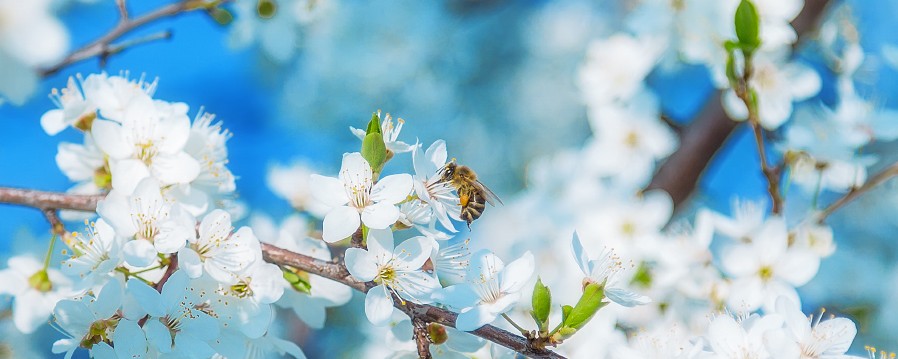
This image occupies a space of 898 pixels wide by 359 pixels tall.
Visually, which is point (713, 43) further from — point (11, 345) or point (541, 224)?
point (11, 345)

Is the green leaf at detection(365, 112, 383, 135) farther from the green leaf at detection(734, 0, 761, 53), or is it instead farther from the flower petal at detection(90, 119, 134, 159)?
the green leaf at detection(734, 0, 761, 53)

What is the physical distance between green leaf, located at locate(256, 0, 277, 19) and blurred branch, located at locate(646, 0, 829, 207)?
99 centimetres

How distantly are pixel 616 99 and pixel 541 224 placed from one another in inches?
14.7

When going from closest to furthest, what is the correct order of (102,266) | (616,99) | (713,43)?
(102,266)
(713,43)
(616,99)

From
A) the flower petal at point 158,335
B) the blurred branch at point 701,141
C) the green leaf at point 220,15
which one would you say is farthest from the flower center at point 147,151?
the blurred branch at point 701,141

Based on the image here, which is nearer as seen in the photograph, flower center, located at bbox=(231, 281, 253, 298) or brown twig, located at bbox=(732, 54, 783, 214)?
flower center, located at bbox=(231, 281, 253, 298)

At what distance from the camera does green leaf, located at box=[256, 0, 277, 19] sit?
166 cm

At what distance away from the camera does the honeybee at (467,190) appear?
0.93 meters

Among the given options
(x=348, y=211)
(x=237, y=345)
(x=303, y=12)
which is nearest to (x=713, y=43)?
(x=303, y=12)

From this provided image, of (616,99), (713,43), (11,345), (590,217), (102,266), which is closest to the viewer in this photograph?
(102,266)

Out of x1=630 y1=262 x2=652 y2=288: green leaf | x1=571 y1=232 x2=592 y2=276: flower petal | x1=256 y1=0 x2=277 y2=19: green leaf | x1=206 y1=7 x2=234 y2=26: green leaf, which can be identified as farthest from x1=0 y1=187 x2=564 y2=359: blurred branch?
x1=256 y1=0 x2=277 y2=19: green leaf

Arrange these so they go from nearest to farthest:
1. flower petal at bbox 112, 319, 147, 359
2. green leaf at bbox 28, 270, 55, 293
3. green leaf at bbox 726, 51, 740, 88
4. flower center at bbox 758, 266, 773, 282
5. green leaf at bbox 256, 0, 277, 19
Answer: flower petal at bbox 112, 319, 147, 359 < green leaf at bbox 28, 270, 55, 293 < green leaf at bbox 726, 51, 740, 88 < flower center at bbox 758, 266, 773, 282 < green leaf at bbox 256, 0, 277, 19

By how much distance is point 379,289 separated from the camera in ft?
2.63

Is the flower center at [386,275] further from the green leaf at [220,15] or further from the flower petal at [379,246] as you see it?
the green leaf at [220,15]
